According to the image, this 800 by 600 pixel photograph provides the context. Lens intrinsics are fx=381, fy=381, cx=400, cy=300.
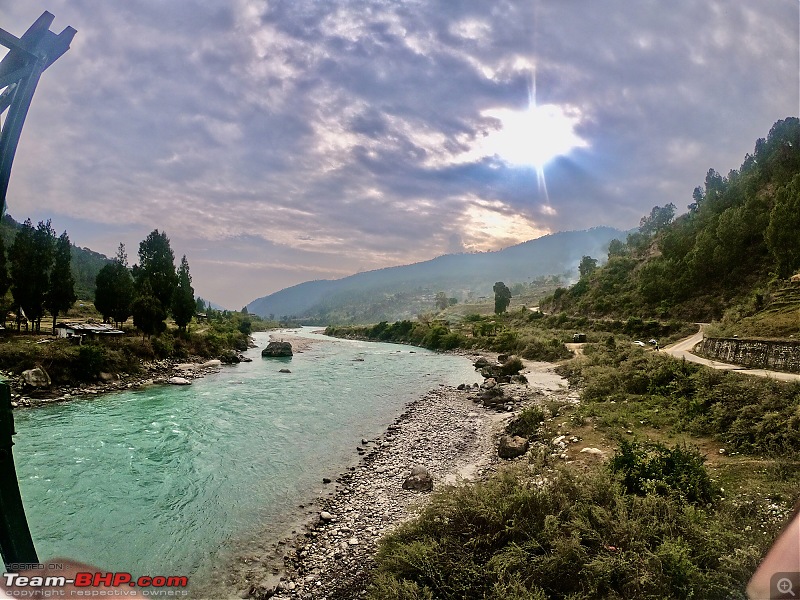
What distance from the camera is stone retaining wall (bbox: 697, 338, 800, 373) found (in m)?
15.2

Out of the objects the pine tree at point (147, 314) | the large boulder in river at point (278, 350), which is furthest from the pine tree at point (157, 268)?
the large boulder in river at point (278, 350)

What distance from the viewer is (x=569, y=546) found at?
648cm

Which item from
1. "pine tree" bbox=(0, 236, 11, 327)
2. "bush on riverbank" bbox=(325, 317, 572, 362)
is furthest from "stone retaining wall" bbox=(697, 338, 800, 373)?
"pine tree" bbox=(0, 236, 11, 327)

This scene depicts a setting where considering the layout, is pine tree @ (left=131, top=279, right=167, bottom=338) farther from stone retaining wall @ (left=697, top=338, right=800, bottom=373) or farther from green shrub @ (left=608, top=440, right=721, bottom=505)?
stone retaining wall @ (left=697, top=338, right=800, bottom=373)

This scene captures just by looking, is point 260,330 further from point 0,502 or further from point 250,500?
point 0,502

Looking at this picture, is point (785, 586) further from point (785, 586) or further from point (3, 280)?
point (3, 280)

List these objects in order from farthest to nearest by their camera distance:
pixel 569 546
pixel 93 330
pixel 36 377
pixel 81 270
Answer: pixel 81 270
pixel 93 330
pixel 36 377
pixel 569 546

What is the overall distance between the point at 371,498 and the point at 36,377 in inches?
957

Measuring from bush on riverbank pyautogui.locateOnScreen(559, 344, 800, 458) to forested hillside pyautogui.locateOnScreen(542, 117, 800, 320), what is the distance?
60.5ft

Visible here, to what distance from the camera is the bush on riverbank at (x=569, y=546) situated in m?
5.77

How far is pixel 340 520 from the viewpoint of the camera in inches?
416

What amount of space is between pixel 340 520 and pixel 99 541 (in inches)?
243

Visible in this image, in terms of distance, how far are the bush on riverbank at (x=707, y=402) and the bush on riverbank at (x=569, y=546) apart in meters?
4.59

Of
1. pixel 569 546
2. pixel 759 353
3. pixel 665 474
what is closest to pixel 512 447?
pixel 665 474
